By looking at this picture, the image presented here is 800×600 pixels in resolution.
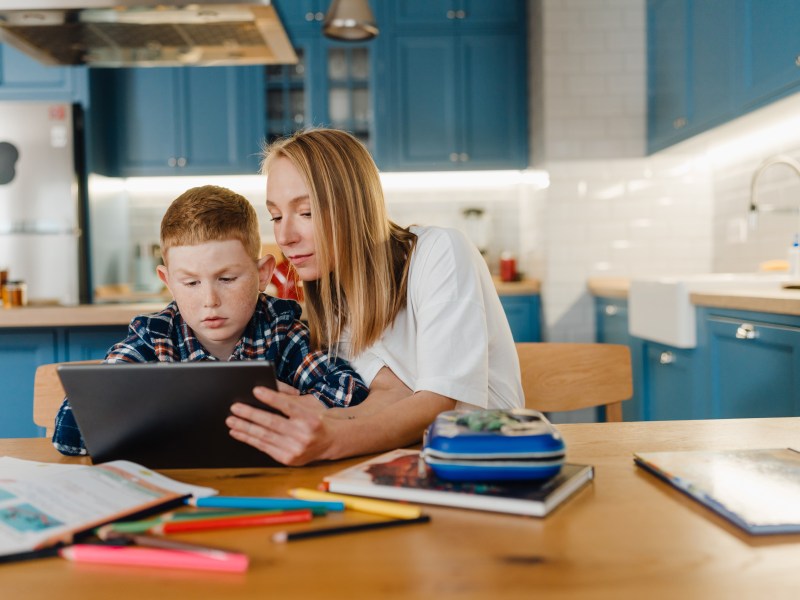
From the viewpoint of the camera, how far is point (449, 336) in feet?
3.68

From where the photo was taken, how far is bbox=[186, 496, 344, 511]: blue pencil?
0.63 metres

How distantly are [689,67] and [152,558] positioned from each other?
3.32 meters

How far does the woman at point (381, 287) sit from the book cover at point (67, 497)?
388mm

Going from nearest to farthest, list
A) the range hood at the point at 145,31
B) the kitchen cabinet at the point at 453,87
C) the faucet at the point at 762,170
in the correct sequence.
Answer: the range hood at the point at 145,31 → the faucet at the point at 762,170 → the kitchen cabinet at the point at 453,87

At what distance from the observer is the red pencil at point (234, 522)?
59 centimetres

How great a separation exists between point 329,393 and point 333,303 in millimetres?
195

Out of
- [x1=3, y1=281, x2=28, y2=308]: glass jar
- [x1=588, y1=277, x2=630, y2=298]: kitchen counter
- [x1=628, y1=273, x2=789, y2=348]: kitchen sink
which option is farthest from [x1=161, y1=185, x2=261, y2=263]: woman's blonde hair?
[x1=588, y1=277, x2=630, y2=298]: kitchen counter

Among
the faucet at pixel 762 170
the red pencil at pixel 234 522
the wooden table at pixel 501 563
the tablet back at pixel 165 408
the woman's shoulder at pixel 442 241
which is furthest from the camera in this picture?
the faucet at pixel 762 170

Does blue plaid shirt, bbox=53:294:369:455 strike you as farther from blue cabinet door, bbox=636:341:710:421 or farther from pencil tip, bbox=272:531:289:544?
blue cabinet door, bbox=636:341:710:421

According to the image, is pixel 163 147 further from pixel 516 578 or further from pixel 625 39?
pixel 516 578

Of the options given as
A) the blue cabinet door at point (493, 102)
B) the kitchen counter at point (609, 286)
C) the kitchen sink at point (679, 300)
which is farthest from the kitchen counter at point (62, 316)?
the blue cabinet door at point (493, 102)

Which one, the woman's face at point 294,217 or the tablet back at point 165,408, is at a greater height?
the woman's face at point 294,217

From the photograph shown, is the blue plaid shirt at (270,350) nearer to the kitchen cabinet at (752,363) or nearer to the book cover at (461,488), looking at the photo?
the book cover at (461,488)

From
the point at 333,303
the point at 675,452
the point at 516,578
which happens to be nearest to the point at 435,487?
the point at 516,578
